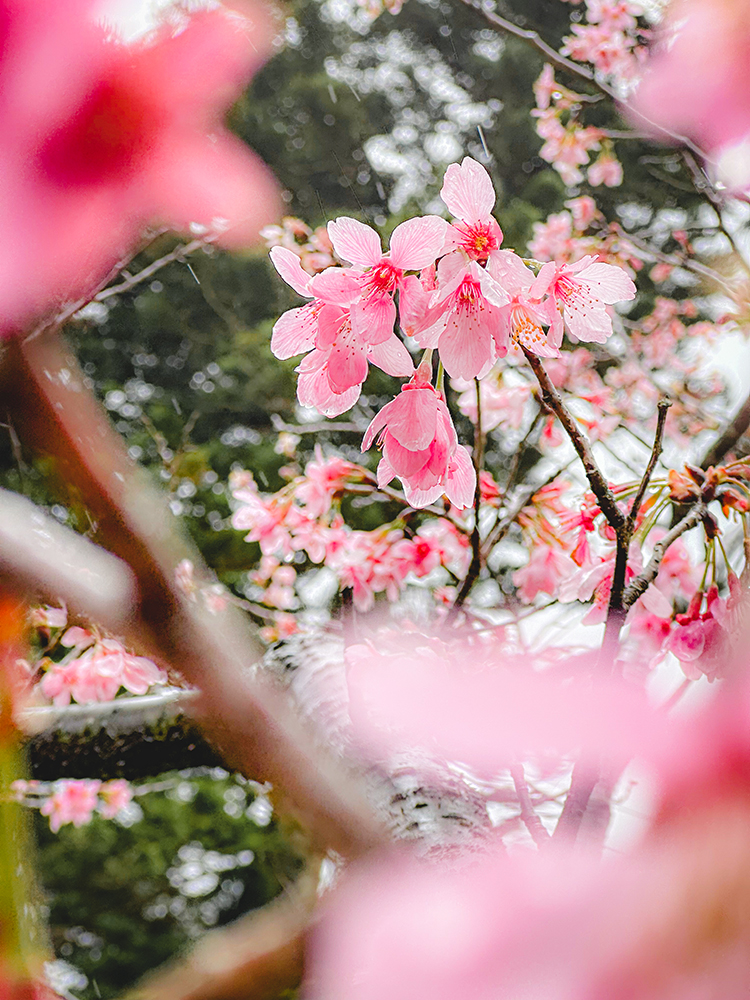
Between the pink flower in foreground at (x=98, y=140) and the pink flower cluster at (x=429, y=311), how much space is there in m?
0.09

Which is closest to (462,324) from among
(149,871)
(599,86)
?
(599,86)

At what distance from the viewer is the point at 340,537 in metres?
1.28

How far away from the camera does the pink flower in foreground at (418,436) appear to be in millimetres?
360

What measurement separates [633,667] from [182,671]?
0.26m

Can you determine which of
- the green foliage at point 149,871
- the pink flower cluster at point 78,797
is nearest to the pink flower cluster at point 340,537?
the pink flower cluster at point 78,797

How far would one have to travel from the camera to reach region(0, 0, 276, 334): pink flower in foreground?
0.69 feet

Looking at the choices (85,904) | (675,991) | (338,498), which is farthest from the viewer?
(85,904)

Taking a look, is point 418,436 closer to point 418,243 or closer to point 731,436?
point 418,243

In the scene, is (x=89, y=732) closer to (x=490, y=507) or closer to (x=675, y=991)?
(x=490, y=507)

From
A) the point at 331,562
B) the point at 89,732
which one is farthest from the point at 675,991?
the point at 331,562

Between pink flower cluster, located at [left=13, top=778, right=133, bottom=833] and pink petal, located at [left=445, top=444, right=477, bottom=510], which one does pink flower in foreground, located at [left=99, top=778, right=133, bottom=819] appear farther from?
pink petal, located at [left=445, top=444, right=477, bottom=510]

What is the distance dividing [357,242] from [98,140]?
152 millimetres

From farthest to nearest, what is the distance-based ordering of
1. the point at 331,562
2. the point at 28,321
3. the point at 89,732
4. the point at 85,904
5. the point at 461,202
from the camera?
the point at 85,904 → the point at 331,562 → the point at 89,732 → the point at 461,202 → the point at 28,321

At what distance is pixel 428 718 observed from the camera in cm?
28
